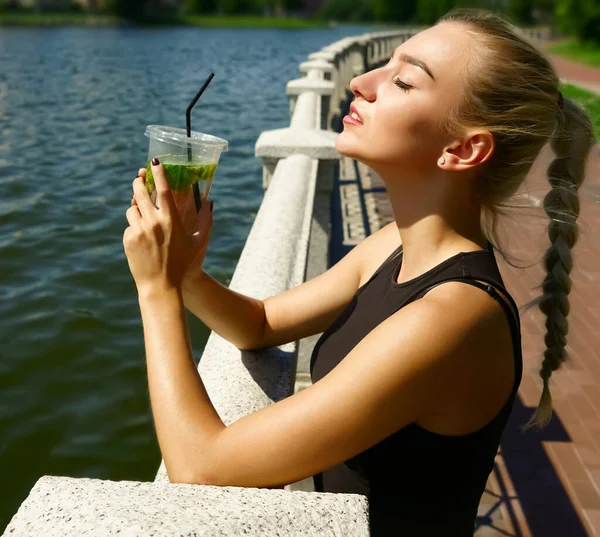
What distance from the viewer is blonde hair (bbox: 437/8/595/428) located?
68.7 inches

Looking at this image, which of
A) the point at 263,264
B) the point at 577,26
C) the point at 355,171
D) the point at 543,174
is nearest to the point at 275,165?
the point at 263,264

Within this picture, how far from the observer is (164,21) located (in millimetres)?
100000

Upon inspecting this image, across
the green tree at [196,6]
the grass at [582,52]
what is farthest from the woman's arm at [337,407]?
the green tree at [196,6]

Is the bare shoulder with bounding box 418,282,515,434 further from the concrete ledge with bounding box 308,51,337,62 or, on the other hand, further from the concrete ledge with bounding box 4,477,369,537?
the concrete ledge with bounding box 308,51,337,62

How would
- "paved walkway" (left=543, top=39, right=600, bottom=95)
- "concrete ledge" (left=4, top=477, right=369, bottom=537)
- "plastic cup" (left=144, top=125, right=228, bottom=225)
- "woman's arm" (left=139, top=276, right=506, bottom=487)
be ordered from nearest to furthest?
"concrete ledge" (left=4, top=477, right=369, bottom=537)
"woman's arm" (left=139, top=276, right=506, bottom=487)
"plastic cup" (left=144, top=125, right=228, bottom=225)
"paved walkway" (left=543, top=39, right=600, bottom=95)

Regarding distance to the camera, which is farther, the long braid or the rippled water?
the rippled water

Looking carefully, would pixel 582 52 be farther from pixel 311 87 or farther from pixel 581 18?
pixel 311 87

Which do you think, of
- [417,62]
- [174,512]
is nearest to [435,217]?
[417,62]

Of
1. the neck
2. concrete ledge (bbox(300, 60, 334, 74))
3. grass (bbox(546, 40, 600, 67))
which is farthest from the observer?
grass (bbox(546, 40, 600, 67))

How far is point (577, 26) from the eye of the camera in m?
31.2

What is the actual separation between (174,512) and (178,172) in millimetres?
890

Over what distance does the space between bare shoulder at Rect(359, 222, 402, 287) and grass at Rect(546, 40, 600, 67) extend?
2635 cm

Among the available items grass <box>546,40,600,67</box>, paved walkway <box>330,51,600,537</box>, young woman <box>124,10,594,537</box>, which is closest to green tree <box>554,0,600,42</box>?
grass <box>546,40,600,67</box>

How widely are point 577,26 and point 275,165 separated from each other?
31110mm
